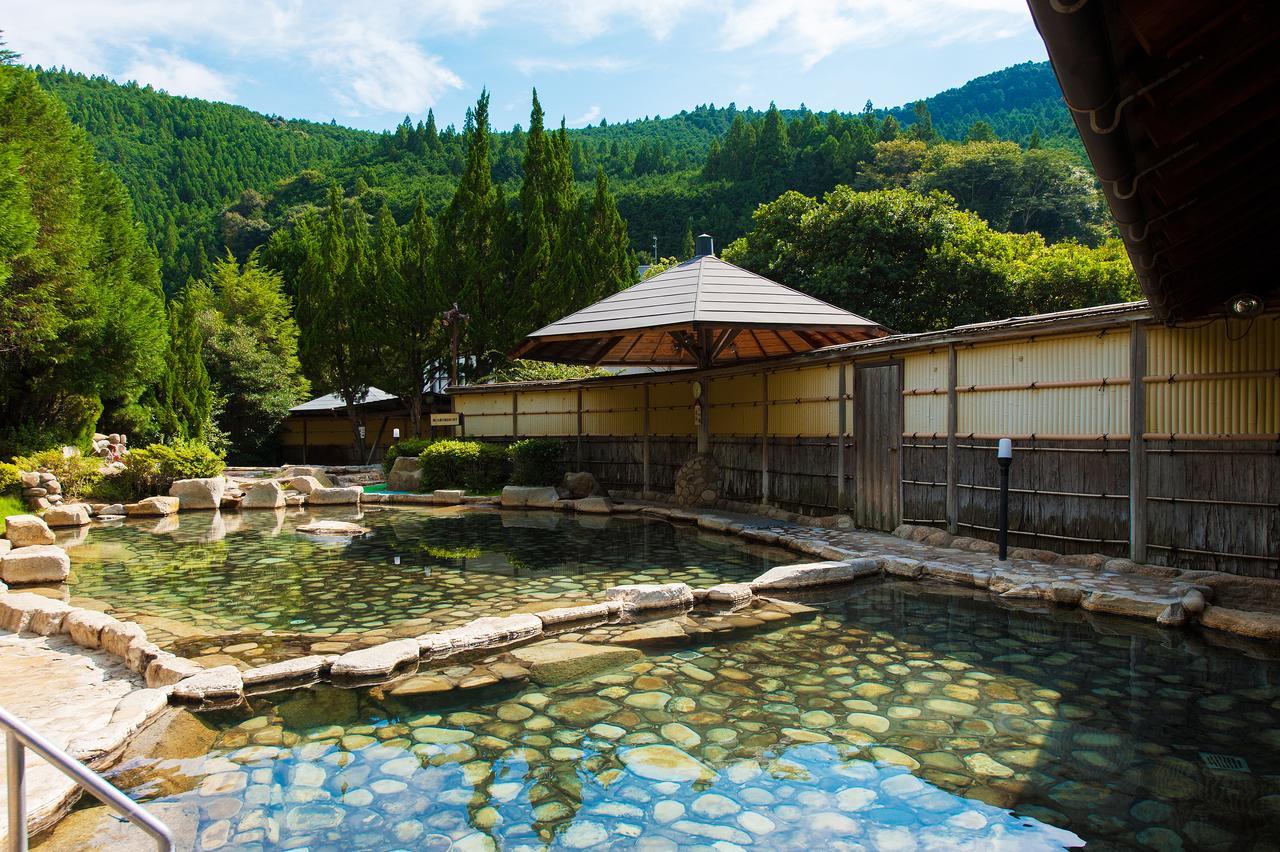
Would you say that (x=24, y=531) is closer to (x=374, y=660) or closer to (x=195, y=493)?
(x=195, y=493)

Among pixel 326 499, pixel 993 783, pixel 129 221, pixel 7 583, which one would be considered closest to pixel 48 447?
pixel 326 499

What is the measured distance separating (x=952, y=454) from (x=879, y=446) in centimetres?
128

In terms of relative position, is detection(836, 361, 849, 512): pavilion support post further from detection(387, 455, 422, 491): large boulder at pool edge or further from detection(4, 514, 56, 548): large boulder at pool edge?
detection(4, 514, 56, 548): large boulder at pool edge

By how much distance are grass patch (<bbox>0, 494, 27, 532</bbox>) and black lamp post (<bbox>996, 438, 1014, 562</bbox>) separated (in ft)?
48.2

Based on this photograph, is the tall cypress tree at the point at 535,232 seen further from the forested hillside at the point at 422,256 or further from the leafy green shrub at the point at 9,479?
the leafy green shrub at the point at 9,479

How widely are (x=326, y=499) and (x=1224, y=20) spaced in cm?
1665

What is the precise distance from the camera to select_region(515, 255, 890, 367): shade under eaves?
11531 millimetres

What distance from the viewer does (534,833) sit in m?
3.18

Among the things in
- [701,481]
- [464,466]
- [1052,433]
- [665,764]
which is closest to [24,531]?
[464,466]

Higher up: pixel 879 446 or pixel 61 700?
pixel 879 446

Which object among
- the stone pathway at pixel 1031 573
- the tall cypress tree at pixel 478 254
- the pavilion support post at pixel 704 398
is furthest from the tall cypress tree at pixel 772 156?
the stone pathway at pixel 1031 573

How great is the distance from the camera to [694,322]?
36.2ft

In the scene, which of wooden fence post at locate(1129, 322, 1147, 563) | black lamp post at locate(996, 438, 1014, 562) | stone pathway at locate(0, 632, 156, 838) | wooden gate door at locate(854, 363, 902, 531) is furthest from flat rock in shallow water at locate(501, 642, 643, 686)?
wooden gate door at locate(854, 363, 902, 531)

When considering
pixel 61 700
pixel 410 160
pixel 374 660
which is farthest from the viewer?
pixel 410 160
